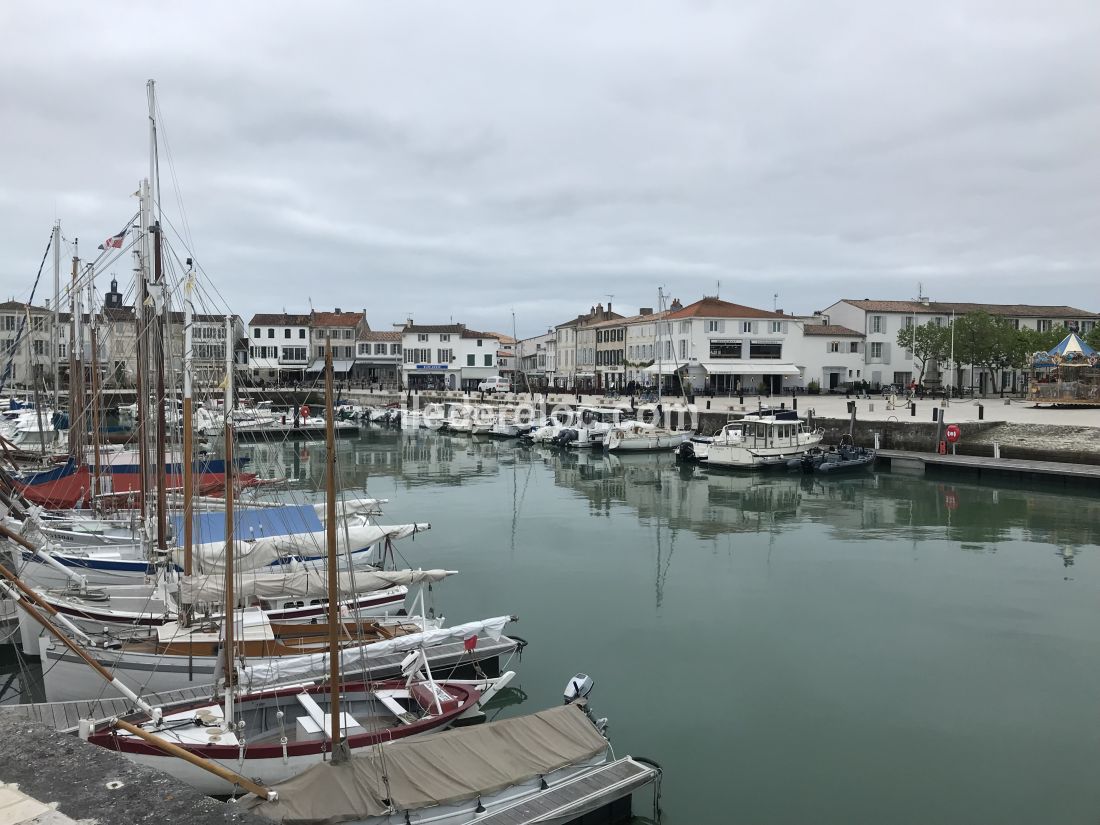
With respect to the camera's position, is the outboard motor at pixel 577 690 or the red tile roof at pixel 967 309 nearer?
the outboard motor at pixel 577 690

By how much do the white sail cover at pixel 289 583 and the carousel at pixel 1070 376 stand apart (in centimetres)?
5586

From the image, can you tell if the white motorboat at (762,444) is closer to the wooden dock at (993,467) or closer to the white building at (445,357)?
the wooden dock at (993,467)

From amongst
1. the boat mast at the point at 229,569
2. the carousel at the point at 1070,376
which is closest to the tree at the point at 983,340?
the carousel at the point at 1070,376

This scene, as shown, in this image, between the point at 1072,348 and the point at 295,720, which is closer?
the point at 295,720

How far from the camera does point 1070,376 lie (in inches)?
2422

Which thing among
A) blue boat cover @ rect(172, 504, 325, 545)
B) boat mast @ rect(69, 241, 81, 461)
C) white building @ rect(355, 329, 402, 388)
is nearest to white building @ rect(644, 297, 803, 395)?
white building @ rect(355, 329, 402, 388)

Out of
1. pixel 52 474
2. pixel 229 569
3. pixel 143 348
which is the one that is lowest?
pixel 52 474

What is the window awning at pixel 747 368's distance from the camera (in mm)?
72438

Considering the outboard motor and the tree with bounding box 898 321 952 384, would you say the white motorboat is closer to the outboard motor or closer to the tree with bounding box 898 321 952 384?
the tree with bounding box 898 321 952 384

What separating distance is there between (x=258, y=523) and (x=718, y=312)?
5633 cm

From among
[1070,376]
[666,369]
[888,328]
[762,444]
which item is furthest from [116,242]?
[888,328]

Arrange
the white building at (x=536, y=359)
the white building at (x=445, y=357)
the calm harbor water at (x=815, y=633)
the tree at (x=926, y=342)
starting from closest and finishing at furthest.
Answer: the calm harbor water at (x=815, y=633)
the tree at (x=926, y=342)
the white building at (x=445, y=357)
the white building at (x=536, y=359)

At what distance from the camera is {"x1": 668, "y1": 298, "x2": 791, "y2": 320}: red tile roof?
→ 7325cm

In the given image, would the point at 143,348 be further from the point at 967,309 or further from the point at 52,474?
the point at 967,309
